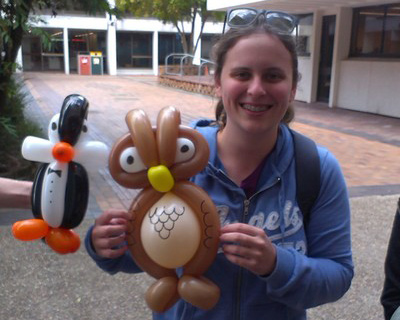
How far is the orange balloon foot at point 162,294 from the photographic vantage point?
1362mm

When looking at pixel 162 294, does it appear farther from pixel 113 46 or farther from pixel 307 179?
pixel 113 46

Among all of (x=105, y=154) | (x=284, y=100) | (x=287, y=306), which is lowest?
(x=287, y=306)

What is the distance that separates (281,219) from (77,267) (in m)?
2.76

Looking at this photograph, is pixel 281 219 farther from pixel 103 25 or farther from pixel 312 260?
pixel 103 25

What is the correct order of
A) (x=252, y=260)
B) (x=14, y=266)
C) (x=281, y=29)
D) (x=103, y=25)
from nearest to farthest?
(x=252, y=260) < (x=281, y=29) < (x=14, y=266) < (x=103, y=25)

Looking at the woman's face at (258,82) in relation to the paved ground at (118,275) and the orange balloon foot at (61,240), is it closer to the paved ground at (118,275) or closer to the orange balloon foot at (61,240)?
the orange balloon foot at (61,240)

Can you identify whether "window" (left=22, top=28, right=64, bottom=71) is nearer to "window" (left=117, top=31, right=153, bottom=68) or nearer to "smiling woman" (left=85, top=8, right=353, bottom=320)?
"window" (left=117, top=31, right=153, bottom=68)

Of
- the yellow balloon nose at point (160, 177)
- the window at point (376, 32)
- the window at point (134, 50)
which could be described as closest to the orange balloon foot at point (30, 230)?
the yellow balloon nose at point (160, 177)

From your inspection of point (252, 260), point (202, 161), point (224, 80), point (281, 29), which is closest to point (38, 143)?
point (202, 161)

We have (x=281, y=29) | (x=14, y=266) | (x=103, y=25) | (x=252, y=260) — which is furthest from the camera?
(x=103, y=25)

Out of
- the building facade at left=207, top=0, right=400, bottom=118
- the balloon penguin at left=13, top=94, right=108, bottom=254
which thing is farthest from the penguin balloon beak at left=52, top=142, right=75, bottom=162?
the building facade at left=207, top=0, right=400, bottom=118

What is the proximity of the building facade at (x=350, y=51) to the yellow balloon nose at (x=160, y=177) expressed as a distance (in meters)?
10.7

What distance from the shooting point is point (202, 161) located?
139cm

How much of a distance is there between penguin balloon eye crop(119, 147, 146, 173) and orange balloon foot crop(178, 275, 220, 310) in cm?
37
